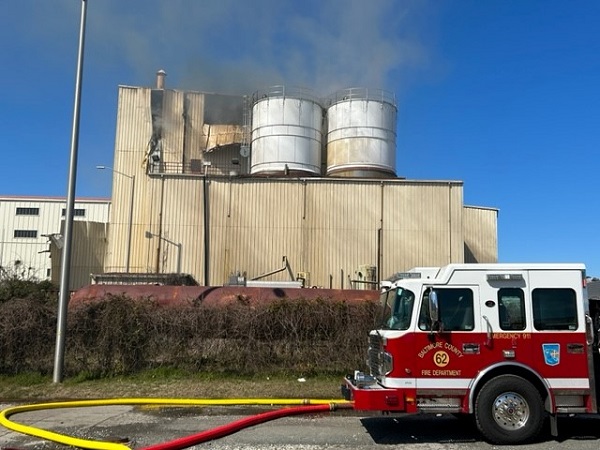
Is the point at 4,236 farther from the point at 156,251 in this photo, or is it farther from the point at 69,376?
the point at 69,376

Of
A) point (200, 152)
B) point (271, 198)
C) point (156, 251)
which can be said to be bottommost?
point (156, 251)

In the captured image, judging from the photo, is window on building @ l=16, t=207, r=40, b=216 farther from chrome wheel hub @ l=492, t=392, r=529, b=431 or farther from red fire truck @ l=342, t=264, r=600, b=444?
chrome wheel hub @ l=492, t=392, r=529, b=431

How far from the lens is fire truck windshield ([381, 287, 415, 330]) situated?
27.1 ft

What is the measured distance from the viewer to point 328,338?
44.9ft

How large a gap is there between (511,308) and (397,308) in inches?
66.0

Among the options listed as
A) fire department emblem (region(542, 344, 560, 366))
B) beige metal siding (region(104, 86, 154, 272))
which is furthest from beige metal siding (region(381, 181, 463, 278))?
fire department emblem (region(542, 344, 560, 366))

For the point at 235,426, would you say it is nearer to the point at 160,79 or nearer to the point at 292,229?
the point at 292,229

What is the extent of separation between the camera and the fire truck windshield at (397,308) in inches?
325

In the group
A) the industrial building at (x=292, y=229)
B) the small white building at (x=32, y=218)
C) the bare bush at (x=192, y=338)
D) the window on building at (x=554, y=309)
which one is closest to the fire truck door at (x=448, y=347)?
the window on building at (x=554, y=309)

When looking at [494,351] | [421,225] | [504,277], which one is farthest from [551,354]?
[421,225]

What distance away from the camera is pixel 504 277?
8.28 metres

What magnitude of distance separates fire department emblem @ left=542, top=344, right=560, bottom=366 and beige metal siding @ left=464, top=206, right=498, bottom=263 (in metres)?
27.4

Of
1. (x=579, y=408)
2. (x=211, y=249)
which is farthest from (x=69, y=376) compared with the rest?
(x=211, y=249)

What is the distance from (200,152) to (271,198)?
832 centimetres
